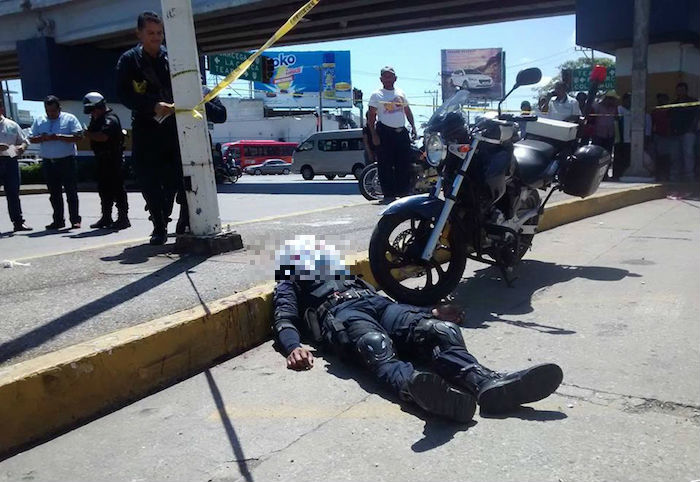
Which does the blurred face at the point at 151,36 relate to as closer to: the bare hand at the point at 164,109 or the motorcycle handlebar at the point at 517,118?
the bare hand at the point at 164,109

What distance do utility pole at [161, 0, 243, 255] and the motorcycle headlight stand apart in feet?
5.97

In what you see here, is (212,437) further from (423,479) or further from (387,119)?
(387,119)

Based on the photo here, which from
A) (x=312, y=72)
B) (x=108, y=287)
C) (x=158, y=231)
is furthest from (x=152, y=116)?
(x=312, y=72)

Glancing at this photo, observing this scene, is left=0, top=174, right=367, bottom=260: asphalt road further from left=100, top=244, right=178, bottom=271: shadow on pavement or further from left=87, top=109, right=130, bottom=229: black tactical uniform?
left=100, top=244, right=178, bottom=271: shadow on pavement

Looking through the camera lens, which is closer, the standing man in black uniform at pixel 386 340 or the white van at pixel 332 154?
the standing man in black uniform at pixel 386 340

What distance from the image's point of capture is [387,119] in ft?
26.5

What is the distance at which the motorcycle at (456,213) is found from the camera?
4250 millimetres

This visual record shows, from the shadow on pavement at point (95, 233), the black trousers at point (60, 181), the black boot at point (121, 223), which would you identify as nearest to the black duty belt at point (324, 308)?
the shadow on pavement at point (95, 233)

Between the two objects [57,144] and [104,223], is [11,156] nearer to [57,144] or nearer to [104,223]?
[57,144]

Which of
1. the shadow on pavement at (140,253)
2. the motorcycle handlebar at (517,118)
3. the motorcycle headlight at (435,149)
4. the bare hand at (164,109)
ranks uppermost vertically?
→ the bare hand at (164,109)

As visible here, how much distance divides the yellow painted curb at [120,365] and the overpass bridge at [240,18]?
14961 millimetres

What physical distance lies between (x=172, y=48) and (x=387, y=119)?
3.79 meters

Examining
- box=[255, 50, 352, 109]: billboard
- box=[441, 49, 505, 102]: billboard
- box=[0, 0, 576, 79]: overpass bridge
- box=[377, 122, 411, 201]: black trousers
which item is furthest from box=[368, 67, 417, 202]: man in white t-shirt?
box=[441, 49, 505, 102]: billboard

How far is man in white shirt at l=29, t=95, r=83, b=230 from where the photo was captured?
7598mm
